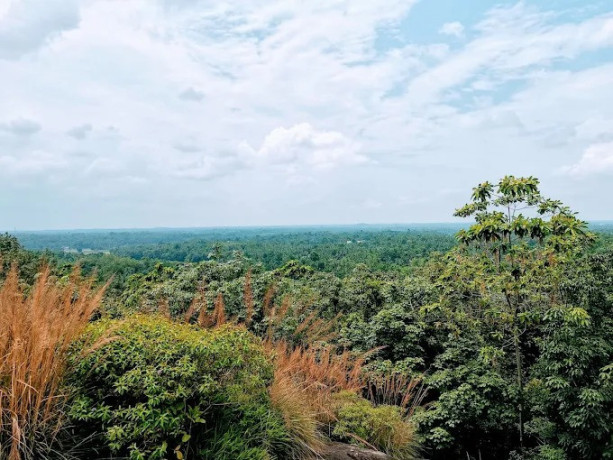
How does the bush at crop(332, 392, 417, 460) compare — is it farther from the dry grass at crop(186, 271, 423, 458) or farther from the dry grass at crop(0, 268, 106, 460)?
the dry grass at crop(0, 268, 106, 460)

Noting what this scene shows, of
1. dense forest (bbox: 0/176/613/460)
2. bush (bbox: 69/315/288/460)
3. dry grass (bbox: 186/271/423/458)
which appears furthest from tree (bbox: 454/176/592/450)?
bush (bbox: 69/315/288/460)

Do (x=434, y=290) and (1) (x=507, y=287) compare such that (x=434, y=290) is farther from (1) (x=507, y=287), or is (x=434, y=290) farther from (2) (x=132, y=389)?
(2) (x=132, y=389)

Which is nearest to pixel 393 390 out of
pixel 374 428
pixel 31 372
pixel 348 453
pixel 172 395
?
pixel 374 428

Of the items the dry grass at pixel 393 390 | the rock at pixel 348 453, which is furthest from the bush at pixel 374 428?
the dry grass at pixel 393 390

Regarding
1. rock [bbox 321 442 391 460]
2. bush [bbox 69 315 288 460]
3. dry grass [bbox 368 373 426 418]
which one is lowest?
dry grass [bbox 368 373 426 418]

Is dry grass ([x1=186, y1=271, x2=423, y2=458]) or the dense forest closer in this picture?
the dense forest

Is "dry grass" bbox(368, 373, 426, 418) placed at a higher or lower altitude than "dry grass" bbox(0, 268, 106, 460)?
lower

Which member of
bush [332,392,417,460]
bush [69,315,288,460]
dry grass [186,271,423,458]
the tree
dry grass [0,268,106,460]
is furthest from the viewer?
A: the tree
